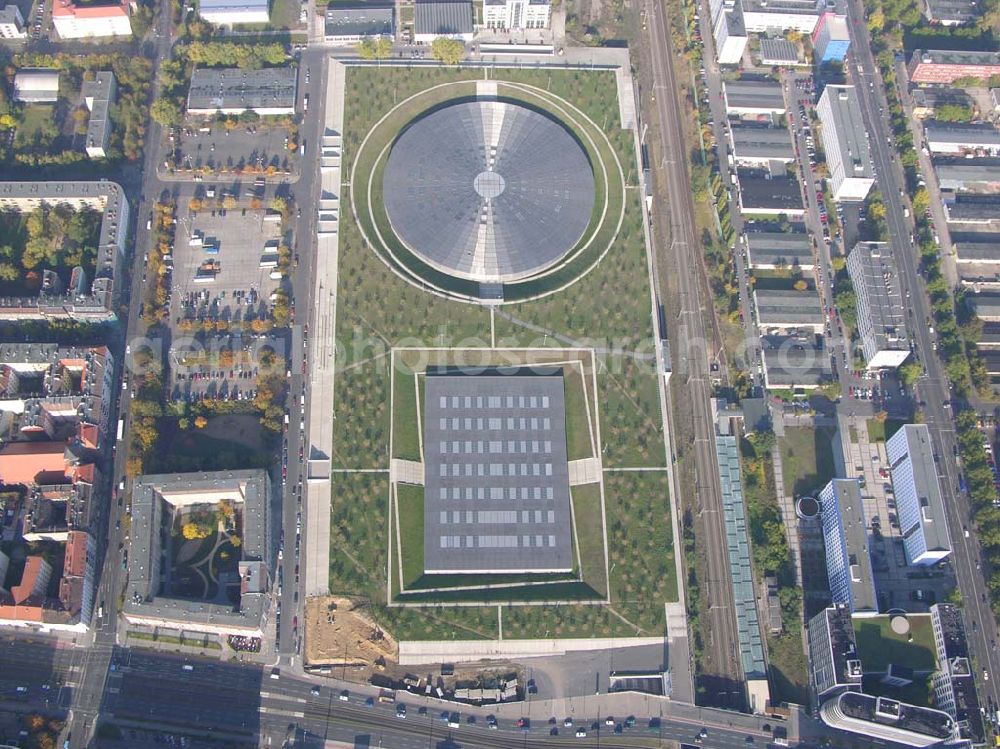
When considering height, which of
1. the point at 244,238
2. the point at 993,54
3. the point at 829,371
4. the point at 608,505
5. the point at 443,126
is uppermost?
the point at 993,54

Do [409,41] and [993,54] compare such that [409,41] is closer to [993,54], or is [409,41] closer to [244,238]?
[244,238]

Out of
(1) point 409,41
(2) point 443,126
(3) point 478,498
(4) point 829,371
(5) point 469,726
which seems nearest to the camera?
(5) point 469,726

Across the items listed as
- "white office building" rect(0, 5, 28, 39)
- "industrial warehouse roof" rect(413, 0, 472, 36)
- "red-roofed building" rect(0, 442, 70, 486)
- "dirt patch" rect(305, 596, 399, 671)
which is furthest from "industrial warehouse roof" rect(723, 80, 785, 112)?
"white office building" rect(0, 5, 28, 39)

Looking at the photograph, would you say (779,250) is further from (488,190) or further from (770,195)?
(488,190)

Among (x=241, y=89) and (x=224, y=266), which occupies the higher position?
(x=241, y=89)

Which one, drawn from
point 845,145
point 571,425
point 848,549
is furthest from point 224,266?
point 845,145

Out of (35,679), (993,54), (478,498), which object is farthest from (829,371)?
(35,679)

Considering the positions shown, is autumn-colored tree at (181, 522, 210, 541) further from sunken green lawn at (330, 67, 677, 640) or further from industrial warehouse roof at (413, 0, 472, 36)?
industrial warehouse roof at (413, 0, 472, 36)
